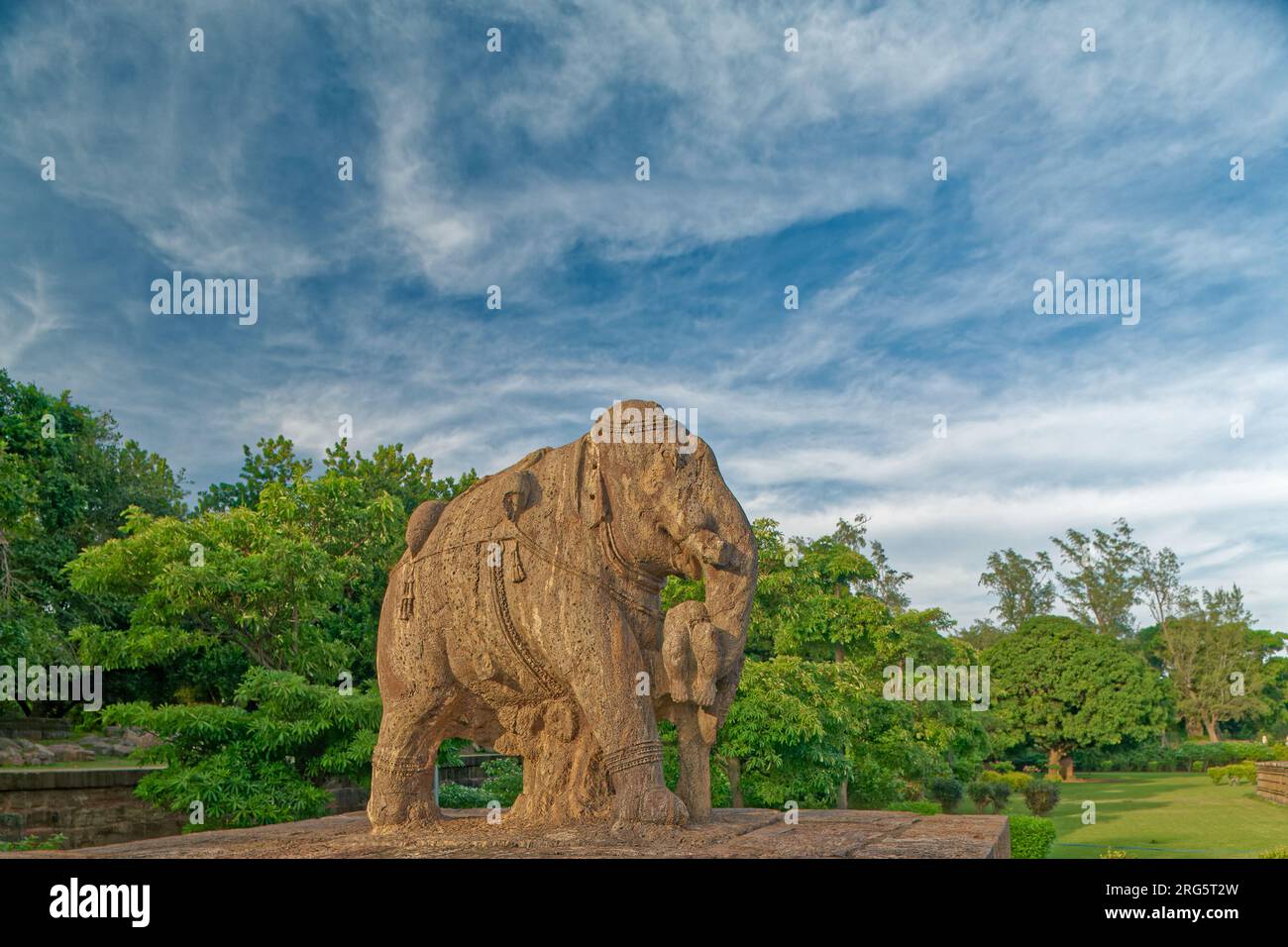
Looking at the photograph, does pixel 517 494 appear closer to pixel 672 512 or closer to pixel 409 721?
pixel 672 512

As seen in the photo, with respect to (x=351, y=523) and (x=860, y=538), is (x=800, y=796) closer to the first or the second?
(x=351, y=523)

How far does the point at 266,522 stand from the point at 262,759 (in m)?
4.09

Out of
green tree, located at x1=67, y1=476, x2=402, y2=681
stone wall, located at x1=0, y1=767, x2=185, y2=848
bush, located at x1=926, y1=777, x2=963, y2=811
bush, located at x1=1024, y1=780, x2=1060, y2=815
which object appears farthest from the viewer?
bush, located at x1=1024, y1=780, x2=1060, y2=815

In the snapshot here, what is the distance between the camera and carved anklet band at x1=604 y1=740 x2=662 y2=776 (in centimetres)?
550

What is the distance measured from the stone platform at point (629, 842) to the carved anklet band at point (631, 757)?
33cm

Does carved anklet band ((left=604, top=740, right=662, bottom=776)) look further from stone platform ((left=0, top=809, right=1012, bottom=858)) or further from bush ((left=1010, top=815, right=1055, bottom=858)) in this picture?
bush ((left=1010, top=815, right=1055, bottom=858))

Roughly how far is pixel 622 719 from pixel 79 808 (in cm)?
1095

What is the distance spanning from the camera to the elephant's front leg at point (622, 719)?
543cm

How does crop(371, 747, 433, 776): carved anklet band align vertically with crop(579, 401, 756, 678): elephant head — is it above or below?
below

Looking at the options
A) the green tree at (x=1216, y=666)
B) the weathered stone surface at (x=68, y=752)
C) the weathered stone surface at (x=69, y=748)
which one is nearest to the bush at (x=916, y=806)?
the weathered stone surface at (x=69, y=748)

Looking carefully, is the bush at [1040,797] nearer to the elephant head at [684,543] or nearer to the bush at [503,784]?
the bush at [503,784]

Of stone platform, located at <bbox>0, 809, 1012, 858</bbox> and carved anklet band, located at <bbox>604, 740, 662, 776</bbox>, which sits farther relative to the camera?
carved anklet band, located at <bbox>604, 740, 662, 776</bbox>

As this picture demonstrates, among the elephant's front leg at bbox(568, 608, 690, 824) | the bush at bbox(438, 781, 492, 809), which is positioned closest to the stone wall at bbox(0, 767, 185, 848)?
the bush at bbox(438, 781, 492, 809)
